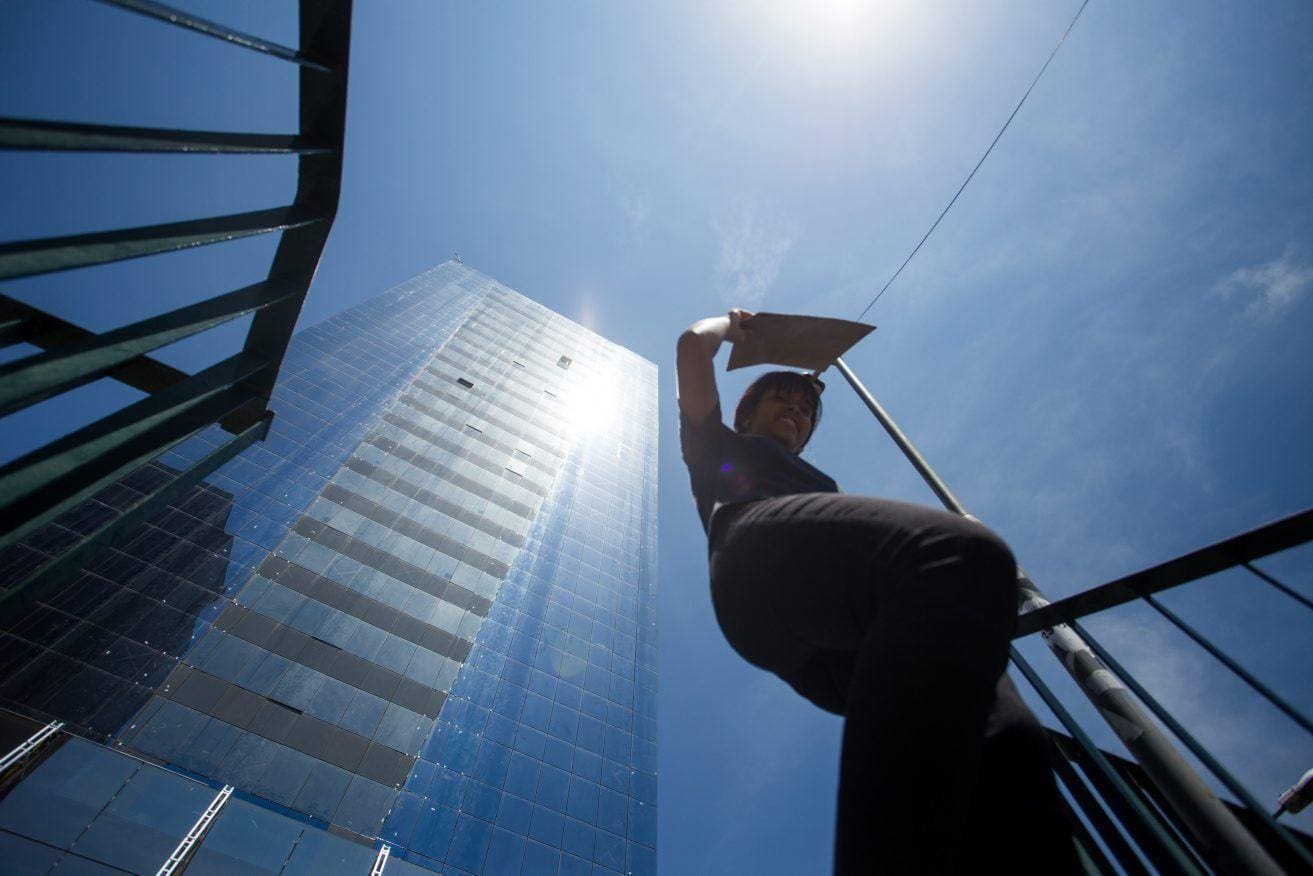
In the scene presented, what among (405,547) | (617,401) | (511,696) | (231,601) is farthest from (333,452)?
(617,401)

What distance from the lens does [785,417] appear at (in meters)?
2.09

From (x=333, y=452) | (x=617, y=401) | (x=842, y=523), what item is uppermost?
(x=617, y=401)

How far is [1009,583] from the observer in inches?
38.5

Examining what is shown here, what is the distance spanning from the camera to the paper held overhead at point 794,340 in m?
2.65

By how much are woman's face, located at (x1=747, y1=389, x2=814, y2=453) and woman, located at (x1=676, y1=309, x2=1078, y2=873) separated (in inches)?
16.6

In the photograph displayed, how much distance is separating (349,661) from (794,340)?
19320mm

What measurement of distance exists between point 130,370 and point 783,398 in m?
3.71

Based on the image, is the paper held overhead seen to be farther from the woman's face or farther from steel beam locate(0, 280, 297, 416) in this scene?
steel beam locate(0, 280, 297, 416)

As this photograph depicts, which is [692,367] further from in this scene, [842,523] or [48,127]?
[48,127]

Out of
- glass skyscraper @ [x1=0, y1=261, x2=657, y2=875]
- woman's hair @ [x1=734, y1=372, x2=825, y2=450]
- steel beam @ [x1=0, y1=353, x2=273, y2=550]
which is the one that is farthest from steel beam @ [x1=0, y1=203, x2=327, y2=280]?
glass skyscraper @ [x1=0, y1=261, x2=657, y2=875]

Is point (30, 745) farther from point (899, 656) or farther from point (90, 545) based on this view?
point (899, 656)

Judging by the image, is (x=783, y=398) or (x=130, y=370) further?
(x=130, y=370)

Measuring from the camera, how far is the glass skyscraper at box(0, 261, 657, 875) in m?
12.1

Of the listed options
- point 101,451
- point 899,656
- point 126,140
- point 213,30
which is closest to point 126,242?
point 126,140
